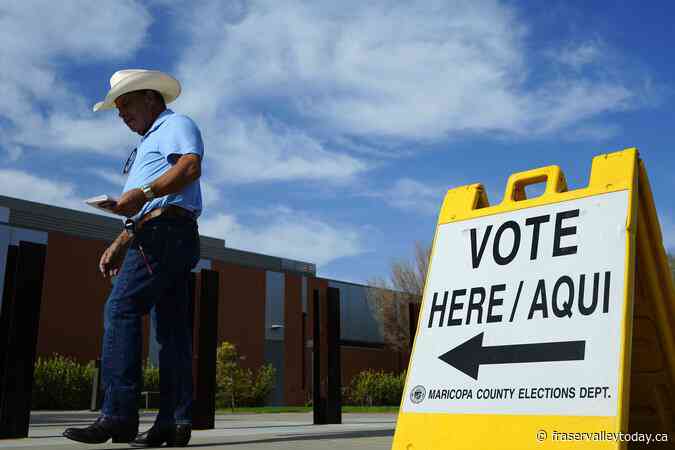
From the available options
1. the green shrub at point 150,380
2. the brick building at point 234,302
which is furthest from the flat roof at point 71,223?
the green shrub at point 150,380

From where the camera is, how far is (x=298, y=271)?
4009cm

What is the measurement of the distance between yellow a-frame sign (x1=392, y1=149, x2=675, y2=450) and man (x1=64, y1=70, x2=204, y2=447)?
1575 millimetres

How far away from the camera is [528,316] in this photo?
2.69m

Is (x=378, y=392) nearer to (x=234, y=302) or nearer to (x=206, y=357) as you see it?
(x=234, y=302)

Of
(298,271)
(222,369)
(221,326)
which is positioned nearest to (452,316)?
(222,369)

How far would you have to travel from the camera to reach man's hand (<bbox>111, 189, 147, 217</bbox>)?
368cm

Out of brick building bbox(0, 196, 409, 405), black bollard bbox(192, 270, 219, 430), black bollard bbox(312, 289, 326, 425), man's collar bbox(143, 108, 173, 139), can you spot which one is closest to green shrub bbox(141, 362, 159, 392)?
brick building bbox(0, 196, 409, 405)

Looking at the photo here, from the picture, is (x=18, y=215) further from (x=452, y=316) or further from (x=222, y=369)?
(x=452, y=316)

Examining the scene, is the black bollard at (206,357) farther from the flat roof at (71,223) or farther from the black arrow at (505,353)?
the flat roof at (71,223)

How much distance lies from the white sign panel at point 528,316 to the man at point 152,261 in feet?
5.19

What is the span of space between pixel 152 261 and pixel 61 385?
21896 mm

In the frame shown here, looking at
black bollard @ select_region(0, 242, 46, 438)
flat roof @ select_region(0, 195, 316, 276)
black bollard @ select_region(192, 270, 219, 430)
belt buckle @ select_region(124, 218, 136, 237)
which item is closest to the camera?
belt buckle @ select_region(124, 218, 136, 237)

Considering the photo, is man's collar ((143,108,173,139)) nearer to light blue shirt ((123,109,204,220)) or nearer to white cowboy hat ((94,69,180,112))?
light blue shirt ((123,109,204,220))

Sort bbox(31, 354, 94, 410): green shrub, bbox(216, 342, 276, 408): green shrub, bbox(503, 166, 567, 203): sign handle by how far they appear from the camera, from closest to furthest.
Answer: bbox(503, 166, 567, 203): sign handle, bbox(31, 354, 94, 410): green shrub, bbox(216, 342, 276, 408): green shrub
